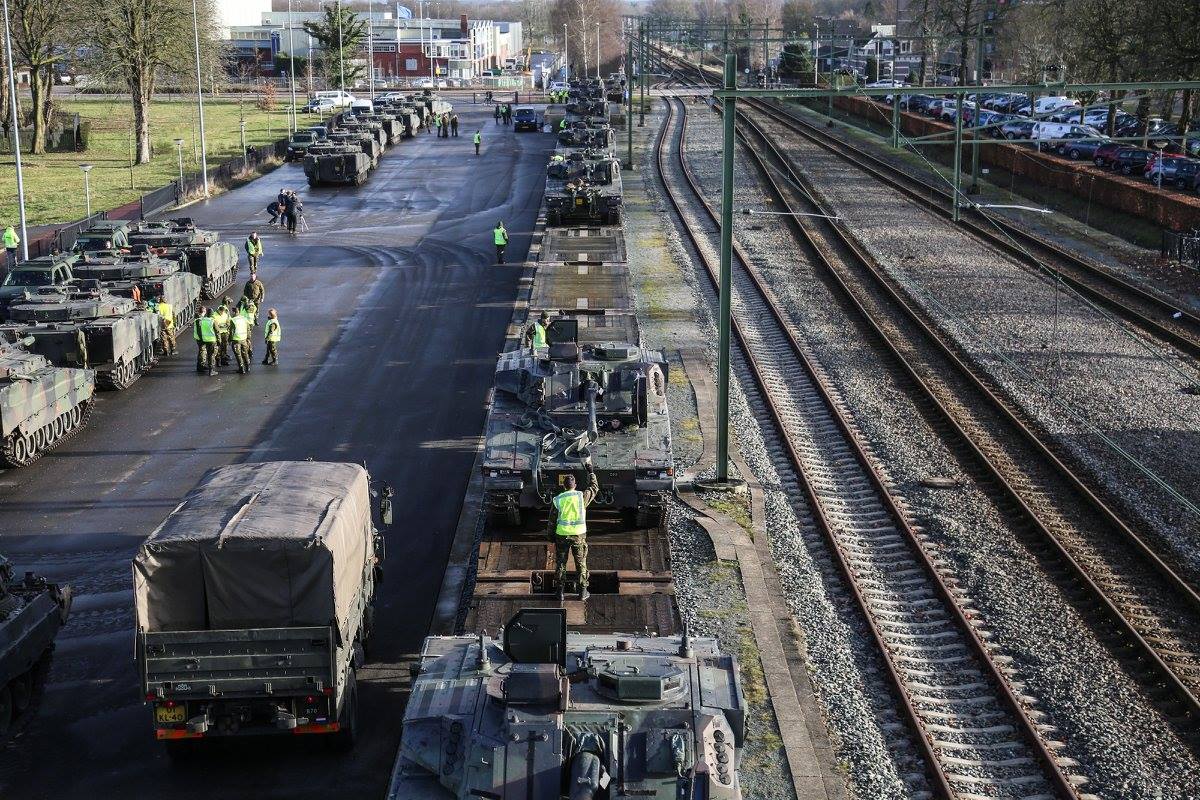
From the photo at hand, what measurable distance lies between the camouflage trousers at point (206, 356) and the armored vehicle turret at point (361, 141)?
3623cm

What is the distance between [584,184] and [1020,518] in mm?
28782

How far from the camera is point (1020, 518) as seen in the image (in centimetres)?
2219

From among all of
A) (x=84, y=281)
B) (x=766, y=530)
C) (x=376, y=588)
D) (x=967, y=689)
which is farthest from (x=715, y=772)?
(x=84, y=281)

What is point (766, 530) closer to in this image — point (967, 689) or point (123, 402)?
point (967, 689)

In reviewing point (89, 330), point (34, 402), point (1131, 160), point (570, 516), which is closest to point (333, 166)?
point (1131, 160)

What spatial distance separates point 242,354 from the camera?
31.5 meters

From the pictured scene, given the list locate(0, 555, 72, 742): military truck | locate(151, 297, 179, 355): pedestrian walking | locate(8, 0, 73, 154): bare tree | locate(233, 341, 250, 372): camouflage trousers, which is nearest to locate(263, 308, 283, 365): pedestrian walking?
locate(233, 341, 250, 372): camouflage trousers

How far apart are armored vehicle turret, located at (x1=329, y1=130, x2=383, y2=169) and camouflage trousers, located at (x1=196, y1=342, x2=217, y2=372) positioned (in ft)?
119

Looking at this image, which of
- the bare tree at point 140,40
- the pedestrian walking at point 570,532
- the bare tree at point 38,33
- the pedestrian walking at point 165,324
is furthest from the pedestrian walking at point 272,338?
the bare tree at point 38,33

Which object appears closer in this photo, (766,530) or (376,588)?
(376,588)

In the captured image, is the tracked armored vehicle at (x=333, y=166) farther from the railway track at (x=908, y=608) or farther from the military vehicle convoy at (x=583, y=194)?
the railway track at (x=908, y=608)

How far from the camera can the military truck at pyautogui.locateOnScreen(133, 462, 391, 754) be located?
556 inches

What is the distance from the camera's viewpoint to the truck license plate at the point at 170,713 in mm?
14219

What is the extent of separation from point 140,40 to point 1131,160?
1807 inches
